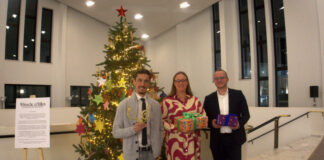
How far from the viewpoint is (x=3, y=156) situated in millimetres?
3609

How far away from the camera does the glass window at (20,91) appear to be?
10.4 metres

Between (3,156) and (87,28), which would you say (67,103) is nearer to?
(87,28)

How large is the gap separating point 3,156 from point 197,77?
9.38 m

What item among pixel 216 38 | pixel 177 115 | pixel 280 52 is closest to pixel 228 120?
pixel 177 115

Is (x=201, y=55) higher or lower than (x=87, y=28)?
lower

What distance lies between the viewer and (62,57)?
11.7m

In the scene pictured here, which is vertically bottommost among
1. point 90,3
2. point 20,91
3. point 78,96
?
point 78,96

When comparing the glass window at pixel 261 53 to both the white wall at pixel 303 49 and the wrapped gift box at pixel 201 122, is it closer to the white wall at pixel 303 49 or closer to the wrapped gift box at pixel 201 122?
the white wall at pixel 303 49

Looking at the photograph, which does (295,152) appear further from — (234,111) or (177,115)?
(177,115)

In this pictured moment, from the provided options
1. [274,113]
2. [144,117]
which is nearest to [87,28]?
[274,113]

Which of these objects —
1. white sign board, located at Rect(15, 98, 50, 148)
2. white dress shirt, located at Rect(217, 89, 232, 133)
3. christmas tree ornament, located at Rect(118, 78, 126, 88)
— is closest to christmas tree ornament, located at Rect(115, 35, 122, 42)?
christmas tree ornament, located at Rect(118, 78, 126, 88)

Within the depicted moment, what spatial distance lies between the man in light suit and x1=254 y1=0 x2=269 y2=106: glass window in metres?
7.97

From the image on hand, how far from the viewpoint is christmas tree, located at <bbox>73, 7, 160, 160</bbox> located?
362 cm

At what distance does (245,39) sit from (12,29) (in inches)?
405
